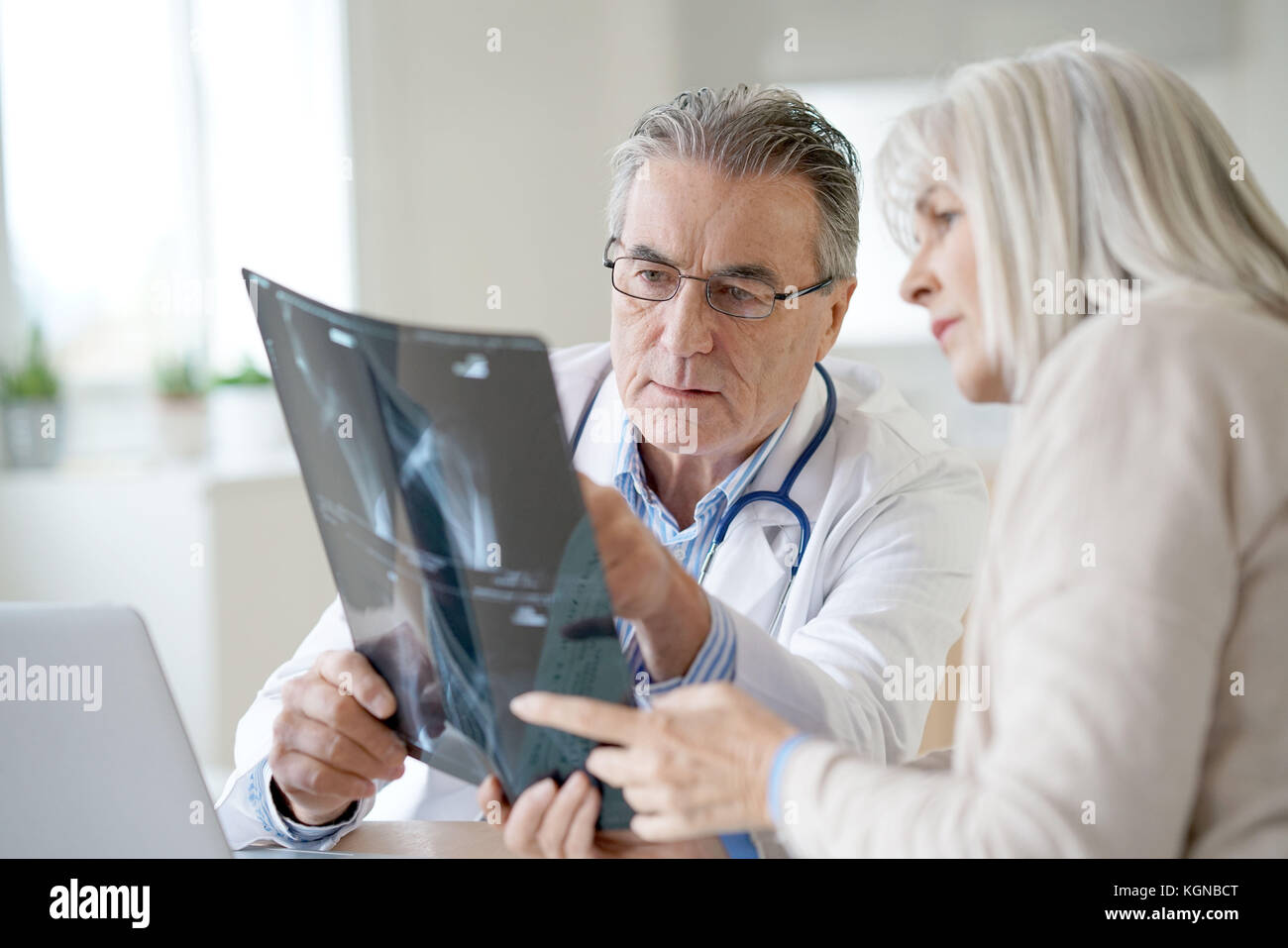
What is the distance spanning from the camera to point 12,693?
0.79 m

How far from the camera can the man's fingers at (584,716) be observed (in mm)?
762

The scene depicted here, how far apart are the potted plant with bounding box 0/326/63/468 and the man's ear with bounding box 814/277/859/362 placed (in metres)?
2.25

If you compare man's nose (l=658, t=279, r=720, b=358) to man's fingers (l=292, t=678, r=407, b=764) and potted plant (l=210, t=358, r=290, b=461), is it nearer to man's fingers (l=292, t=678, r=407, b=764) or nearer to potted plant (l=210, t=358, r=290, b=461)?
man's fingers (l=292, t=678, r=407, b=764)

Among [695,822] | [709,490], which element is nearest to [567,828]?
[695,822]

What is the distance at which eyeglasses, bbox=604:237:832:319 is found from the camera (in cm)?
129

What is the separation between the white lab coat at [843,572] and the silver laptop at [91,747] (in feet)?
0.78

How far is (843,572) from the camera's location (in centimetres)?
130

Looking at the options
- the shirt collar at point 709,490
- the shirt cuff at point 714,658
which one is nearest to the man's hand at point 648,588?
the shirt cuff at point 714,658

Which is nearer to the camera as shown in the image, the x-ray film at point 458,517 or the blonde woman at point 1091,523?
the blonde woman at point 1091,523

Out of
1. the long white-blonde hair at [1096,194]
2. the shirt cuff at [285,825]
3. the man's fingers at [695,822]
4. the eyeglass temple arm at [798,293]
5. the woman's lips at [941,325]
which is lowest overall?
the shirt cuff at [285,825]

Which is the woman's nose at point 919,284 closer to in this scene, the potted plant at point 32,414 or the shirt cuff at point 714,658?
the shirt cuff at point 714,658

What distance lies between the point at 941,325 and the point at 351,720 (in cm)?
56

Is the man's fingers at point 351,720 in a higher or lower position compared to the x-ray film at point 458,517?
lower

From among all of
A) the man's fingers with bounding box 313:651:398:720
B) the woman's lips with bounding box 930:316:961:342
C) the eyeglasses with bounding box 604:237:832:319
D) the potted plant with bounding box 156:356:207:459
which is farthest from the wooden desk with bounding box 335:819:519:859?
the potted plant with bounding box 156:356:207:459
